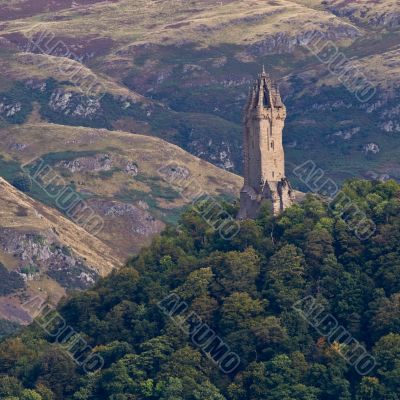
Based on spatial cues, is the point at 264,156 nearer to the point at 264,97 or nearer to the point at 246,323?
the point at 264,97

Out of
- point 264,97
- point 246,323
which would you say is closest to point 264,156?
point 264,97

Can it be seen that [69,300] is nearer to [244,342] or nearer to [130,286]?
[130,286]

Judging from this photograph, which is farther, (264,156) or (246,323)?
(264,156)

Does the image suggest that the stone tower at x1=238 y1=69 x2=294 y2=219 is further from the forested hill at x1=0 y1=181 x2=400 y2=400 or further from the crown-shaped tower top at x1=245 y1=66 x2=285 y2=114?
the forested hill at x1=0 y1=181 x2=400 y2=400

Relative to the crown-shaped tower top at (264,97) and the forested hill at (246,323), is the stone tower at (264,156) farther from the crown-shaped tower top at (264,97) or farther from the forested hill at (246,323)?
the forested hill at (246,323)

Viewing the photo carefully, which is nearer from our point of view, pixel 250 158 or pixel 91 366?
pixel 91 366

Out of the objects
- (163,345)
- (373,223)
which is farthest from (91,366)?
(373,223)

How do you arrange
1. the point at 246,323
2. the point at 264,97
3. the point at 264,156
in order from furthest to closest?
the point at 264,97
the point at 264,156
the point at 246,323
